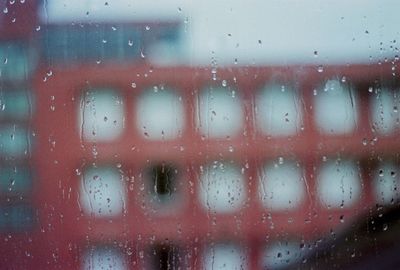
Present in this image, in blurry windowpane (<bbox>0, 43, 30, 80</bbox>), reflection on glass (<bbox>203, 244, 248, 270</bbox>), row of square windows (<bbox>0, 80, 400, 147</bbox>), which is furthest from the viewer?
row of square windows (<bbox>0, 80, 400, 147</bbox>)

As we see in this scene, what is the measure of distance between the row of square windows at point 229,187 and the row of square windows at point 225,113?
3.3 inches

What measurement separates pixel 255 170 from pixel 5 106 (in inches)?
22.4

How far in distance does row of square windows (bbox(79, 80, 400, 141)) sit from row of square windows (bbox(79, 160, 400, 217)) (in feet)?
0.27

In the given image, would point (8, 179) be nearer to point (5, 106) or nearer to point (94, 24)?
point (5, 106)

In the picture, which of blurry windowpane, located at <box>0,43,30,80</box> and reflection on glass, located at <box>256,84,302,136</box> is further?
reflection on glass, located at <box>256,84,302,136</box>

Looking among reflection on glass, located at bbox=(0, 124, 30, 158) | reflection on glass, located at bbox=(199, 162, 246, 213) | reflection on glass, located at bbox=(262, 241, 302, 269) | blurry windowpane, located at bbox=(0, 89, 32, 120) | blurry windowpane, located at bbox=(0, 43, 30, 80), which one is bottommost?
reflection on glass, located at bbox=(262, 241, 302, 269)

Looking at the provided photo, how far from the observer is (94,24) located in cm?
139

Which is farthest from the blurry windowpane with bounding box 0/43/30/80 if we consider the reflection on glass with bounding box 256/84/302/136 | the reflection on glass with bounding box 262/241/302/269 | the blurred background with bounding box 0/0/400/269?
the reflection on glass with bounding box 262/241/302/269

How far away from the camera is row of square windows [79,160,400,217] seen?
56.3 inches

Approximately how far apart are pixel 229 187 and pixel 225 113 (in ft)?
0.56

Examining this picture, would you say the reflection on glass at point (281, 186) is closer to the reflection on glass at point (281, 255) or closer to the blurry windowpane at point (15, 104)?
the reflection on glass at point (281, 255)

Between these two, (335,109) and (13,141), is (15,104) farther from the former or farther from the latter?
(335,109)

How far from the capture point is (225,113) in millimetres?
1524

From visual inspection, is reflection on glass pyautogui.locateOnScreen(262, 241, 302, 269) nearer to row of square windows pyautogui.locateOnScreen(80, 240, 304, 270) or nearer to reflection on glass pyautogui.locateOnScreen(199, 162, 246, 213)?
row of square windows pyautogui.locateOnScreen(80, 240, 304, 270)
